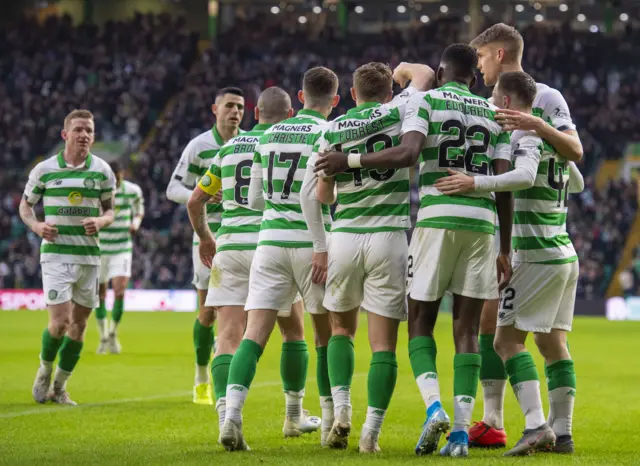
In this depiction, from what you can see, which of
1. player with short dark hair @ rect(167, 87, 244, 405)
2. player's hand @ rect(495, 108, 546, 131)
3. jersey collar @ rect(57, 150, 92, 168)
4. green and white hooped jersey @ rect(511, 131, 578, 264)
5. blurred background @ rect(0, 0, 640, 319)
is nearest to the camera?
player's hand @ rect(495, 108, 546, 131)

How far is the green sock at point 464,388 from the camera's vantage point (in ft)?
22.0

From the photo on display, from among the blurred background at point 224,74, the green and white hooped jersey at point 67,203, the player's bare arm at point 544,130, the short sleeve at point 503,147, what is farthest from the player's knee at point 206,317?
the blurred background at point 224,74

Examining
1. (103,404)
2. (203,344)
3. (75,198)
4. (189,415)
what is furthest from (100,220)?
(189,415)

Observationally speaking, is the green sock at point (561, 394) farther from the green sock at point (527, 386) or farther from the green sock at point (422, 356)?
the green sock at point (422, 356)

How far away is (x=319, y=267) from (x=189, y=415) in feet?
9.63

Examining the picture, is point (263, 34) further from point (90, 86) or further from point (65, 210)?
point (65, 210)

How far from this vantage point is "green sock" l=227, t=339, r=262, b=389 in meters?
7.04

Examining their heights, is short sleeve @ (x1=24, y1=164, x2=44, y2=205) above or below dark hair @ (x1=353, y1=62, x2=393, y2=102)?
below

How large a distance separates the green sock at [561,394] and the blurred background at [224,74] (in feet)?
78.0

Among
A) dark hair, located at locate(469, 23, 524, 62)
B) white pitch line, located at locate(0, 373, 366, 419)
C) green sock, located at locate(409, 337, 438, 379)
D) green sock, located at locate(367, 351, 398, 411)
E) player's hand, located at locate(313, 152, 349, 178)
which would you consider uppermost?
dark hair, located at locate(469, 23, 524, 62)

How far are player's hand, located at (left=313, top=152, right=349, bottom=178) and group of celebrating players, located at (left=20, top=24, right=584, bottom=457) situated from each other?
0.01 m

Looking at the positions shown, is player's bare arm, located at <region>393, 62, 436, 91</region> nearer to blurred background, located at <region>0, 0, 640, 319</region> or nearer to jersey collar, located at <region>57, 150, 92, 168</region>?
jersey collar, located at <region>57, 150, 92, 168</region>

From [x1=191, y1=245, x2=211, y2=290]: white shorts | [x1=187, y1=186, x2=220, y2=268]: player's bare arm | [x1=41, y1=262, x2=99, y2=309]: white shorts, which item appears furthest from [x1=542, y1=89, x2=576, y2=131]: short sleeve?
[x1=41, y1=262, x2=99, y2=309]: white shorts

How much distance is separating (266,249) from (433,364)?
1429 millimetres
